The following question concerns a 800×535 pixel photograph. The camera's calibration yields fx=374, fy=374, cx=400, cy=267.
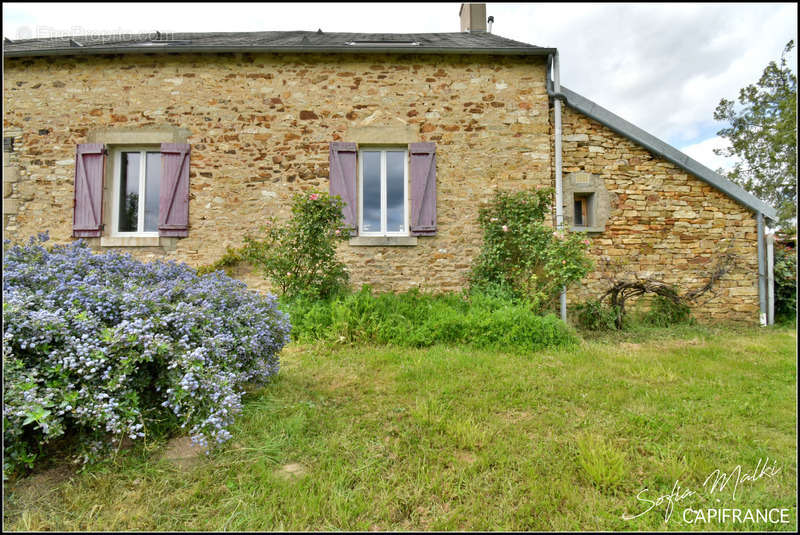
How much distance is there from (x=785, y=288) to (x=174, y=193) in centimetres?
1022

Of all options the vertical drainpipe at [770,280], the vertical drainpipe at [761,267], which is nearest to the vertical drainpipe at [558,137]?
the vertical drainpipe at [761,267]

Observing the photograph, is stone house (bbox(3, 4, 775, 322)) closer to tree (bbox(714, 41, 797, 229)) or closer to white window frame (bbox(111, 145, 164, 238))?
white window frame (bbox(111, 145, 164, 238))

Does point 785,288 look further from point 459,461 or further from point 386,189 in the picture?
point 459,461

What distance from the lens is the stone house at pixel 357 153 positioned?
6.12 meters

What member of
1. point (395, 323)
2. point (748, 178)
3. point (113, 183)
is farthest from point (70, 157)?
point (748, 178)

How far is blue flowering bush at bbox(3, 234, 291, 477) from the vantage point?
5.55ft

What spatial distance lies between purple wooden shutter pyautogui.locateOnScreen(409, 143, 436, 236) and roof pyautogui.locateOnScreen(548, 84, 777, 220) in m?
2.45

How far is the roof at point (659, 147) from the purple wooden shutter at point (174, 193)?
6.36 meters

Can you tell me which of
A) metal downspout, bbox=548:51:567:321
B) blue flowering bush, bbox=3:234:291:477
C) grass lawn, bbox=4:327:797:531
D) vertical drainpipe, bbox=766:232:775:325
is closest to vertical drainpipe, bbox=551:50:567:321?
metal downspout, bbox=548:51:567:321

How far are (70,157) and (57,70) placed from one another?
1467 millimetres

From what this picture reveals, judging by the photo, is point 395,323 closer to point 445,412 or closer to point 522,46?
point 445,412

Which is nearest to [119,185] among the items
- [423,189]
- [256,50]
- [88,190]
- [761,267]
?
[88,190]

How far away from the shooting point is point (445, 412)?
245 cm

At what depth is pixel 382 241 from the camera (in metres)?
6.16
